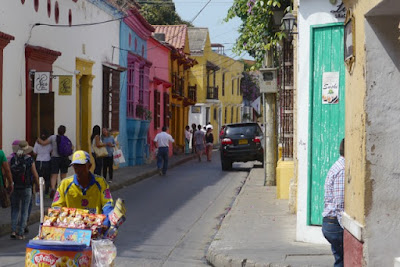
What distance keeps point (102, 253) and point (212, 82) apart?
67132mm

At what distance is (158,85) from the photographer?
42031 mm

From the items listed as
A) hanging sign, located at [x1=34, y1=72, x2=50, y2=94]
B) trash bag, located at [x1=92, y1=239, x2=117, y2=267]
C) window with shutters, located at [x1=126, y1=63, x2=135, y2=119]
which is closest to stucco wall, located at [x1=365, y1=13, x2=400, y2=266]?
trash bag, located at [x1=92, y1=239, x2=117, y2=267]

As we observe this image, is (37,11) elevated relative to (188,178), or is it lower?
elevated

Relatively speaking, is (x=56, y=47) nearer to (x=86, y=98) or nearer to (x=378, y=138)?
(x=86, y=98)

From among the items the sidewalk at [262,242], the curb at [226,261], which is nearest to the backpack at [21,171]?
the sidewalk at [262,242]

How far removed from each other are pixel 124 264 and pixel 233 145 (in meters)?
20.5

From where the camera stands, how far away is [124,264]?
11.2 metres

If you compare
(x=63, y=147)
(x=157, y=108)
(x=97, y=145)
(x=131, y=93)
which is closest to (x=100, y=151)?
(x=97, y=145)

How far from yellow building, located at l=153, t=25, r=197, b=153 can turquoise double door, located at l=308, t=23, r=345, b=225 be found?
32578 millimetres

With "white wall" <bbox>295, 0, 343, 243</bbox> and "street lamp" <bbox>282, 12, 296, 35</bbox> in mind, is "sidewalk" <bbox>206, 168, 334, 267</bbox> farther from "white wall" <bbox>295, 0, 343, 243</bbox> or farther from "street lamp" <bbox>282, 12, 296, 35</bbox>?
"street lamp" <bbox>282, 12, 296, 35</bbox>

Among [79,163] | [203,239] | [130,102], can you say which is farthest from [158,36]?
[79,163]

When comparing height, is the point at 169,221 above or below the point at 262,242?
below

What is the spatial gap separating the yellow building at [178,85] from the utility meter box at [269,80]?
22.3 meters

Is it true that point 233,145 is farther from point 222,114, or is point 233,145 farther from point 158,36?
point 222,114
